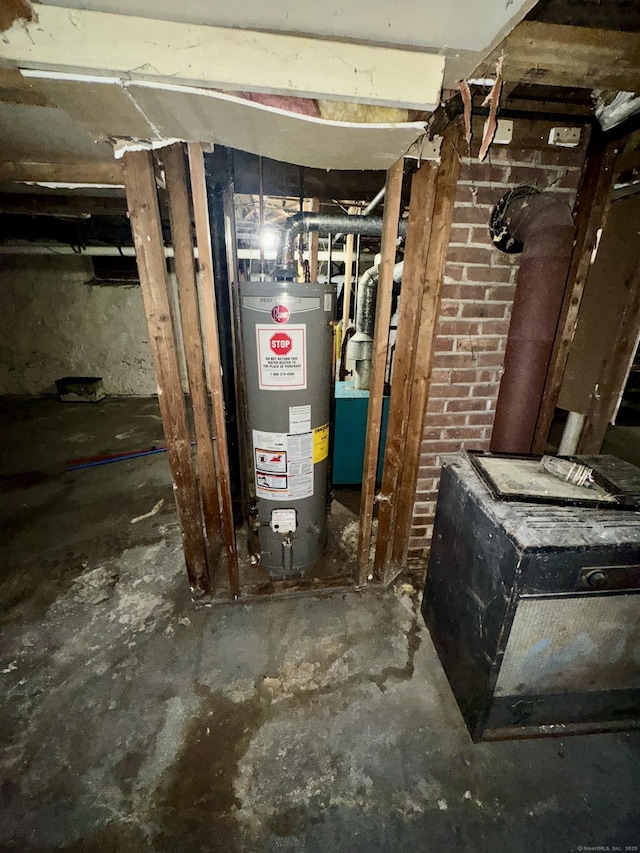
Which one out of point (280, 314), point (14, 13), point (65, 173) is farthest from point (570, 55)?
point (65, 173)

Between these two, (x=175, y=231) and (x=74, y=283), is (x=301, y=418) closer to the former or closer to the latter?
(x=175, y=231)

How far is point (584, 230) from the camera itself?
162cm

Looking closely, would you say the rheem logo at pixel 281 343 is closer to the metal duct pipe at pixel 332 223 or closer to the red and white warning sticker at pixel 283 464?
the red and white warning sticker at pixel 283 464

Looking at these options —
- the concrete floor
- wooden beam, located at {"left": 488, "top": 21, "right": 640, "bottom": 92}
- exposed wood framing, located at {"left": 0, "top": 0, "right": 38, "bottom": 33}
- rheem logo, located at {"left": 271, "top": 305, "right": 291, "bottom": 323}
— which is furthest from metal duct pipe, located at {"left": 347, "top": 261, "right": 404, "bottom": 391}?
exposed wood framing, located at {"left": 0, "top": 0, "right": 38, "bottom": 33}

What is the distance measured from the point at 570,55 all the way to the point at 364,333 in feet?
6.39

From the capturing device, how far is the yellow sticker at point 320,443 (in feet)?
6.13

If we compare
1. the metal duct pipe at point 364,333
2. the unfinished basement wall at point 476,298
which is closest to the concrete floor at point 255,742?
the unfinished basement wall at point 476,298

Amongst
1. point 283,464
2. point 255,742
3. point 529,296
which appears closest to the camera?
point 255,742

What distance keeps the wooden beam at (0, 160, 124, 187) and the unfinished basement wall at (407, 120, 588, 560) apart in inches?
62.2

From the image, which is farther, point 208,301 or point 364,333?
point 364,333

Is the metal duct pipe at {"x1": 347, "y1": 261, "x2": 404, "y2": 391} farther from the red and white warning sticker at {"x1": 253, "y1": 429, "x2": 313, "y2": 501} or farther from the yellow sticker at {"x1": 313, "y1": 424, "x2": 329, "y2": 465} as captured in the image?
the red and white warning sticker at {"x1": 253, "y1": 429, "x2": 313, "y2": 501}

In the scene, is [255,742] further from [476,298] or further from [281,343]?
[476,298]

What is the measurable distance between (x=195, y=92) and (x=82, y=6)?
258 mm

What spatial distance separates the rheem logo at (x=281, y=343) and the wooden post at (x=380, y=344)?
391mm
